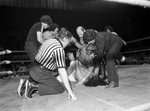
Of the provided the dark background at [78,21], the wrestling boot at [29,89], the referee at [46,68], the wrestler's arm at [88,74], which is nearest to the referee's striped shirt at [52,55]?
the referee at [46,68]

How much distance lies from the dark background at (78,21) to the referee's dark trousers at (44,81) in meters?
6.94

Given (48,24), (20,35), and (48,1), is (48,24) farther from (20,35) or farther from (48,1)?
(20,35)

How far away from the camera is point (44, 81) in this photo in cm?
175

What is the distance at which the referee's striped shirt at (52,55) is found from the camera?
153 centimetres

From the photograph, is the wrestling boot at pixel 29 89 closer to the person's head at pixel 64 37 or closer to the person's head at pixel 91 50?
the person's head at pixel 64 37

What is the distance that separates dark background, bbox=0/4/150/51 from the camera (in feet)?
26.9

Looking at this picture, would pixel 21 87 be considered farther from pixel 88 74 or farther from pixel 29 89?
pixel 88 74

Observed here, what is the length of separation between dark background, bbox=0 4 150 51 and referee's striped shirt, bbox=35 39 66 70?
7.00 metres

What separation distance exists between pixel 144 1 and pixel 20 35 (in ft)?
28.4

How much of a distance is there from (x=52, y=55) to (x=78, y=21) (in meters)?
7.51

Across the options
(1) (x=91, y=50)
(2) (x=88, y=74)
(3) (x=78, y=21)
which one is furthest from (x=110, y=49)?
(3) (x=78, y=21)

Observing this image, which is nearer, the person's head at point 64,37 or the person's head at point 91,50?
the person's head at point 64,37

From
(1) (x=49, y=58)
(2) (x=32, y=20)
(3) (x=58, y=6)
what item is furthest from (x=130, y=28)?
(1) (x=49, y=58)

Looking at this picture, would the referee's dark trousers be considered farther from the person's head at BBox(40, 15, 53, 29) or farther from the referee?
the person's head at BBox(40, 15, 53, 29)
